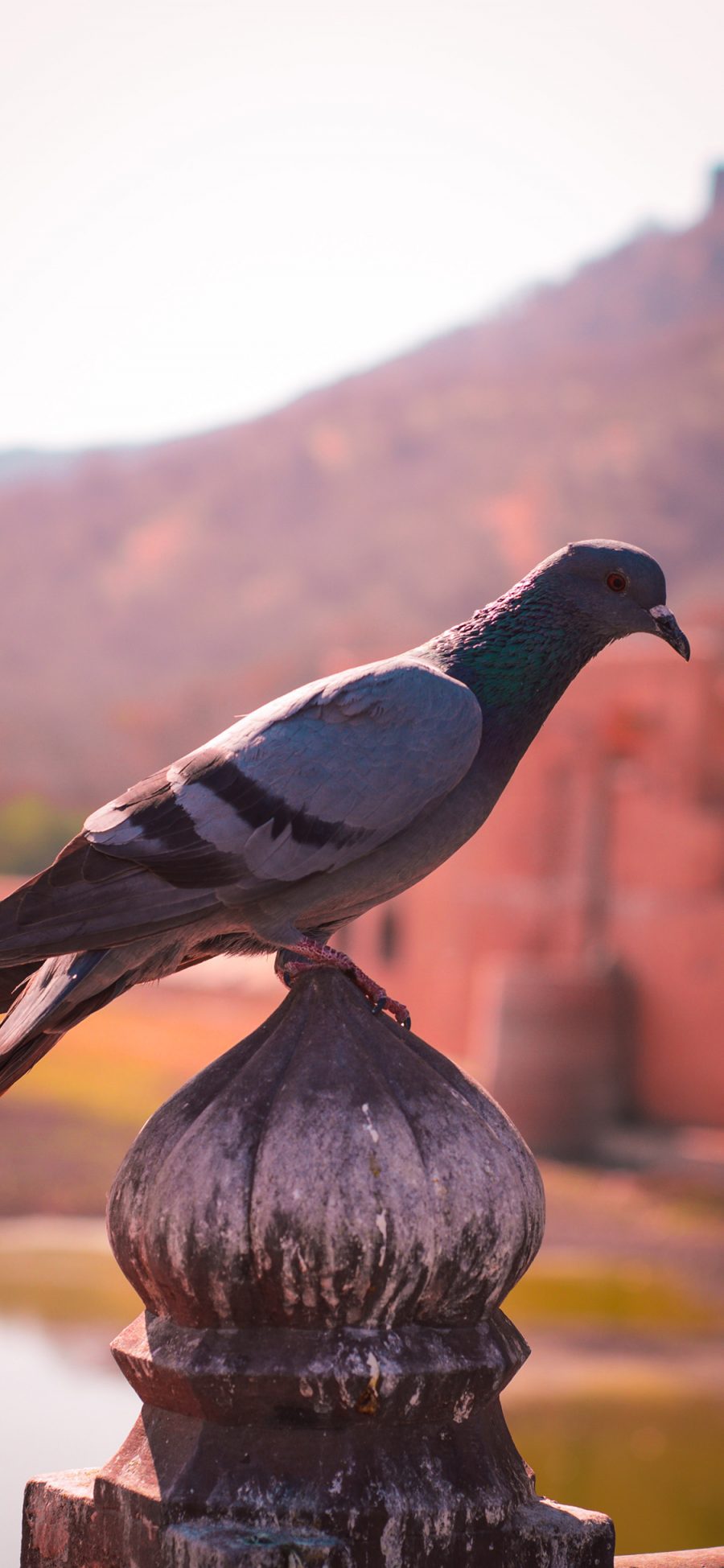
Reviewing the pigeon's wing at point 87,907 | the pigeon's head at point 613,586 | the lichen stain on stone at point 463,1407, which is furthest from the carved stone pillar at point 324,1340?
the pigeon's head at point 613,586

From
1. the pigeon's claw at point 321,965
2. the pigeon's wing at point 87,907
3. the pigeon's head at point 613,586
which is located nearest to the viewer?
the pigeon's wing at point 87,907

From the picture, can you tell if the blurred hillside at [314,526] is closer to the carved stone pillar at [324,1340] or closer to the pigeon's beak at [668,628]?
the pigeon's beak at [668,628]

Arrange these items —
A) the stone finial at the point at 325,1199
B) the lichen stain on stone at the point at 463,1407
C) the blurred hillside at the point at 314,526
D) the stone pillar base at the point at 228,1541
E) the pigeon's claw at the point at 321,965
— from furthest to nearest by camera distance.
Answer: the blurred hillside at the point at 314,526
the pigeon's claw at the point at 321,965
the lichen stain on stone at the point at 463,1407
the stone finial at the point at 325,1199
the stone pillar base at the point at 228,1541

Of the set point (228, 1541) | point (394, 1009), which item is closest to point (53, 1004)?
point (394, 1009)

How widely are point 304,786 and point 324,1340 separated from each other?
1186mm

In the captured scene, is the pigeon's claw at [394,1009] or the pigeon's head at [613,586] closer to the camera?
the pigeon's claw at [394,1009]

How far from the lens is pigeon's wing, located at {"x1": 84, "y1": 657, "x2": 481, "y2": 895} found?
3602 millimetres

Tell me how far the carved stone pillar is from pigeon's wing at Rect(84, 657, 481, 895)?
0.53 meters

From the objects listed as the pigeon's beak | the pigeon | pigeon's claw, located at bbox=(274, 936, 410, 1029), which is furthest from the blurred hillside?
pigeon's claw, located at bbox=(274, 936, 410, 1029)

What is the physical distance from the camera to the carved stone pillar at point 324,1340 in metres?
2.98

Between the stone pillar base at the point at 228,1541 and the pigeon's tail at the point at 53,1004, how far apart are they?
838 mm

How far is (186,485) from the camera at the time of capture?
74.1 meters

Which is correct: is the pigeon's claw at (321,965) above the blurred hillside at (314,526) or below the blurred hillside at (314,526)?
below

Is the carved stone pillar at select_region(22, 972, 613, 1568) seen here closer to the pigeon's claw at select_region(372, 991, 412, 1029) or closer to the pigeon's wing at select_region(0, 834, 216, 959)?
the pigeon's claw at select_region(372, 991, 412, 1029)
